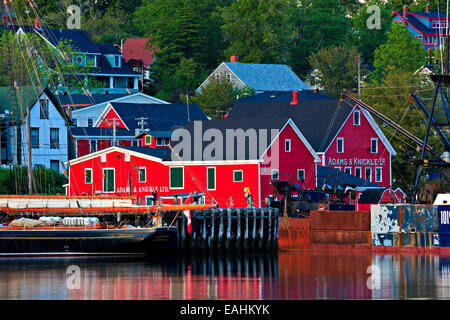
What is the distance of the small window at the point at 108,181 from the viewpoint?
284ft

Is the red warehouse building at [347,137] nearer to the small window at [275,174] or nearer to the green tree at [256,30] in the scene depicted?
the small window at [275,174]

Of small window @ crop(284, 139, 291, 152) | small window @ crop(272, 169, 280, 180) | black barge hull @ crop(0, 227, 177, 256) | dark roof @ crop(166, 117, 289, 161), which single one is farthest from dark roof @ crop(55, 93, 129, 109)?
black barge hull @ crop(0, 227, 177, 256)

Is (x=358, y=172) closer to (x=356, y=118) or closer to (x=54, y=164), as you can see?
(x=356, y=118)

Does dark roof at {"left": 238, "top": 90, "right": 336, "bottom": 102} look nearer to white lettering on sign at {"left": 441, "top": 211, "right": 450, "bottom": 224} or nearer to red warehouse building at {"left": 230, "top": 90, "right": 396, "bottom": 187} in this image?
red warehouse building at {"left": 230, "top": 90, "right": 396, "bottom": 187}

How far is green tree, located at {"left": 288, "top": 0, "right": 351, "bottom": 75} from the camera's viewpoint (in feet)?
543

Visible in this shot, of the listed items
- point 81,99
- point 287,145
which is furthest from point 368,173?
point 81,99

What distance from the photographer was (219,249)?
73125mm

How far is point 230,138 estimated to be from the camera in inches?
3332

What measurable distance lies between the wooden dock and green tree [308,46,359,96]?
242 ft

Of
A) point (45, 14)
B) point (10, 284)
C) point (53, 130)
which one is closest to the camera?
point (10, 284)

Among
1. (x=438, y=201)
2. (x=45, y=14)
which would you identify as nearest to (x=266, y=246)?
(x=438, y=201)

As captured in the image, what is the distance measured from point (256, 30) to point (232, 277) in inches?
4017

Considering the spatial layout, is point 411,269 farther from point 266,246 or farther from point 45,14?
point 45,14
